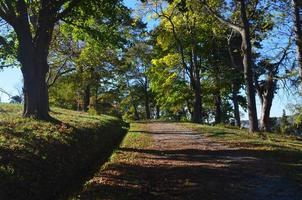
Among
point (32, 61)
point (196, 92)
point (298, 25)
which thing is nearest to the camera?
point (32, 61)

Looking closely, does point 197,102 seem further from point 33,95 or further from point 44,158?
point 44,158

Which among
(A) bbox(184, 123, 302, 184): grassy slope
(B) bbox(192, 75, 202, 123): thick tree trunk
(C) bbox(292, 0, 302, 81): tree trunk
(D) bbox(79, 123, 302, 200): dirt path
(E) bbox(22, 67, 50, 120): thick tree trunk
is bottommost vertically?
(D) bbox(79, 123, 302, 200): dirt path

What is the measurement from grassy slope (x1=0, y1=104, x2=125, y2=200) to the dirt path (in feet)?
2.82

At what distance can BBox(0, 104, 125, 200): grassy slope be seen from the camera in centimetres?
941

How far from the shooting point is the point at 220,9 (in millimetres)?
31406

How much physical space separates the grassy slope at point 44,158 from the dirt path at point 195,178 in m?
0.86

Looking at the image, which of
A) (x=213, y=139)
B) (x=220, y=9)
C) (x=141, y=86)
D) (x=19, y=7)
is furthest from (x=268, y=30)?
(x=141, y=86)

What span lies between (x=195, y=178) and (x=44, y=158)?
3.86 m

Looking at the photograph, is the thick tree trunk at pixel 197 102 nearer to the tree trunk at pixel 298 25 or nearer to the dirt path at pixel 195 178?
the tree trunk at pixel 298 25

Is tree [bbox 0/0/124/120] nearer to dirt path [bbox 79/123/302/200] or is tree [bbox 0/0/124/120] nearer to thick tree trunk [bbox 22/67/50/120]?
thick tree trunk [bbox 22/67/50/120]

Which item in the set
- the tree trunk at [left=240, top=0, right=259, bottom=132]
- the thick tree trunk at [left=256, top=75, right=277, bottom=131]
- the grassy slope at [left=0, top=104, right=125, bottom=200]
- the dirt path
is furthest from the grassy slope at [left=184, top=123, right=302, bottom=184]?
the thick tree trunk at [left=256, top=75, right=277, bottom=131]

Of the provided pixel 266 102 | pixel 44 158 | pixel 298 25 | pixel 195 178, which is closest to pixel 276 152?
pixel 195 178

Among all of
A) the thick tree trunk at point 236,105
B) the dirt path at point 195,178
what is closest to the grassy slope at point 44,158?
the dirt path at point 195,178

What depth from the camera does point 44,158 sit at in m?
11.4
